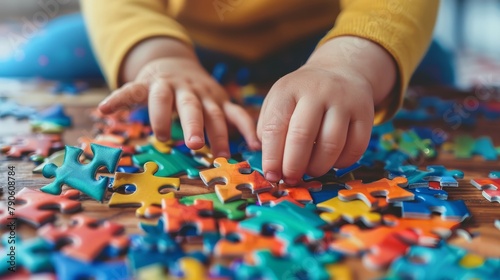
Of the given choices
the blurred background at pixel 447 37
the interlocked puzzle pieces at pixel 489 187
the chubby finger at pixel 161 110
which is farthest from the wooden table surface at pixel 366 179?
the blurred background at pixel 447 37

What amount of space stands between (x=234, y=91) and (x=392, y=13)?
1.36 feet

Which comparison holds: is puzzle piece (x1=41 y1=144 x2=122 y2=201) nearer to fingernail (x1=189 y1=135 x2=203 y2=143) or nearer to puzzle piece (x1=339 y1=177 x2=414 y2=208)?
fingernail (x1=189 y1=135 x2=203 y2=143)

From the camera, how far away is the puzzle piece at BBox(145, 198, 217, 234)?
51 centimetres

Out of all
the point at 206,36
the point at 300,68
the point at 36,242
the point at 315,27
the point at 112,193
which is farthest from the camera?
the point at 206,36

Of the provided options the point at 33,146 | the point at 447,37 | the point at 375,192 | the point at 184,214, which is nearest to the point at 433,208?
the point at 375,192

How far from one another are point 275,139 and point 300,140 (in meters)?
0.03

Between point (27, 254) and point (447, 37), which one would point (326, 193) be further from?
point (447, 37)

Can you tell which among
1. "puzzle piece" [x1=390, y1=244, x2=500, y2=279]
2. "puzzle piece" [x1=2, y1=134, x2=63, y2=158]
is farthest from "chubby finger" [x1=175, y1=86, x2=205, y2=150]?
"puzzle piece" [x1=390, y1=244, x2=500, y2=279]

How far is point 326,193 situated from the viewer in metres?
0.60

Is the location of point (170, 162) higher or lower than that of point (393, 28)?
lower

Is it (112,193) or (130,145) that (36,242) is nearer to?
(112,193)

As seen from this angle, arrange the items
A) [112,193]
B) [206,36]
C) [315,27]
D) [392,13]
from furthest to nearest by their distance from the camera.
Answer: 1. [206,36]
2. [315,27]
3. [392,13]
4. [112,193]

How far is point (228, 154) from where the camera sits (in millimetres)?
725

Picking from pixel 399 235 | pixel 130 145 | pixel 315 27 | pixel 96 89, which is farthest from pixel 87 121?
pixel 399 235
